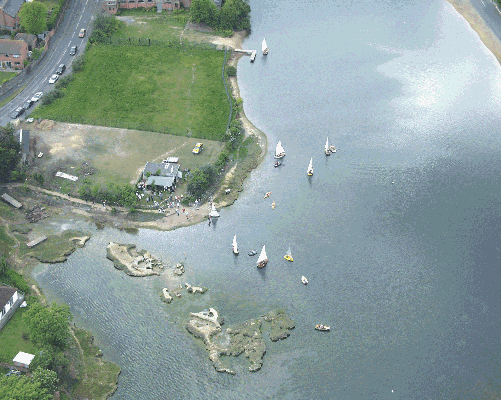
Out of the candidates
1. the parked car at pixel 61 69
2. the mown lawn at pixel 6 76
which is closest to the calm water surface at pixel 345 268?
the parked car at pixel 61 69

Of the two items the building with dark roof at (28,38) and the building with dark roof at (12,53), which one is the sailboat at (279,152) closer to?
the building with dark roof at (12,53)

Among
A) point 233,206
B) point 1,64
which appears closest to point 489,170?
point 233,206

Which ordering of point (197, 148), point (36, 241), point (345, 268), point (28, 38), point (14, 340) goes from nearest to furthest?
point (14, 340) < point (345, 268) < point (36, 241) < point (197, 148) < point (28, 38)

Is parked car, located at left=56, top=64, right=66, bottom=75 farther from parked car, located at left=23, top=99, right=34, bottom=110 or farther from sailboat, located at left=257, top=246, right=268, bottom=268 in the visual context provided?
sailboat, located at left=257, top=246, right=268, bottom=268

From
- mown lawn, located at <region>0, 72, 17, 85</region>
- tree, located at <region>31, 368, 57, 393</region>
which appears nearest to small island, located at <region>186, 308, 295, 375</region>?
tree, located at <region>31, 368, 57, 393</region>

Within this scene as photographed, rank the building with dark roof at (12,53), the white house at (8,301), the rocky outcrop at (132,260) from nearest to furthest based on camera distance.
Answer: the white house at (8,301), the rocky outcrop at (132,260), the building with dark roof at (12,53)

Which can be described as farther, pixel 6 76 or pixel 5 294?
pixel 6 76

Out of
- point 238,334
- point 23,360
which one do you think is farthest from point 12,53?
point 238,334

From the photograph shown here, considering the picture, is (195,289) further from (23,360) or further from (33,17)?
(33,17)
